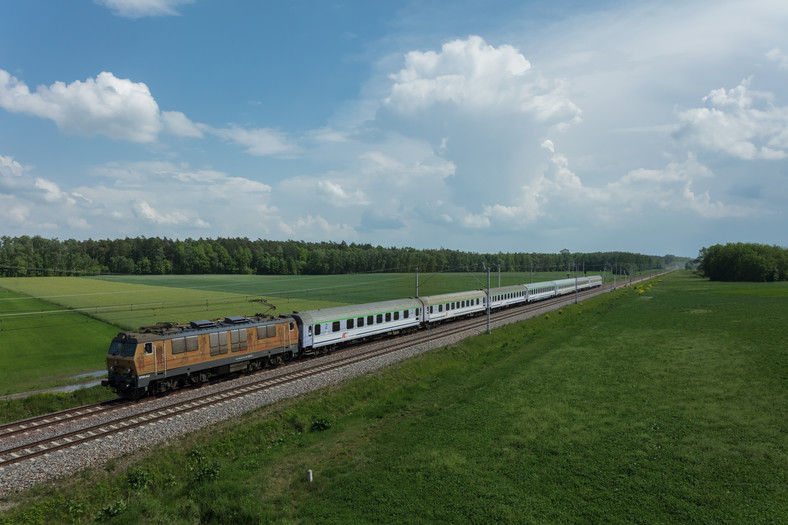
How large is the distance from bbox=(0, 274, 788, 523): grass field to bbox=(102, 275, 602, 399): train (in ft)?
23.0

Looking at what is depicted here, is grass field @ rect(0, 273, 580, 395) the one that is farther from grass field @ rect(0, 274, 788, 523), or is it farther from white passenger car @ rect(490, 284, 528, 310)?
grass field @ rect(0, 274, 788, 523)

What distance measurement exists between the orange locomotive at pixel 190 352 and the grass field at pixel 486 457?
22.6 feet

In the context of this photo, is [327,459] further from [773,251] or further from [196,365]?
[773,251]

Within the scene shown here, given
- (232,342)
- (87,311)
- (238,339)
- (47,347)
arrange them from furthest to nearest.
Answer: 1. (87,311)
2. (47,347)
3. (238,339)
4. (232,342)

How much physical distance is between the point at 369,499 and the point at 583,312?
55.6 m

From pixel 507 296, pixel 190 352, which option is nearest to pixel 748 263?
pixel 507 296

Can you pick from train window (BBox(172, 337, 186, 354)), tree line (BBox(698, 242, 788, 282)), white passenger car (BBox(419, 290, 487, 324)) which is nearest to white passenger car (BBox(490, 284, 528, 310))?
white passenger car (BBox(419, 290, 487, 324))

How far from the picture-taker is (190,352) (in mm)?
25375

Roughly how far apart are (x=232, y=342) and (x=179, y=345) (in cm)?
353

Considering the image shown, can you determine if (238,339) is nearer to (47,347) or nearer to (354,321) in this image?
(354,321)

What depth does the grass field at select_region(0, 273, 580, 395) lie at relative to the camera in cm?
3428

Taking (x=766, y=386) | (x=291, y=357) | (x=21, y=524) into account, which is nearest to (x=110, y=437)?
(x=21, y=524)

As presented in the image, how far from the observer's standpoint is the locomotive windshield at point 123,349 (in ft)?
75.3

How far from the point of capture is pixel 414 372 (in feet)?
91.7
